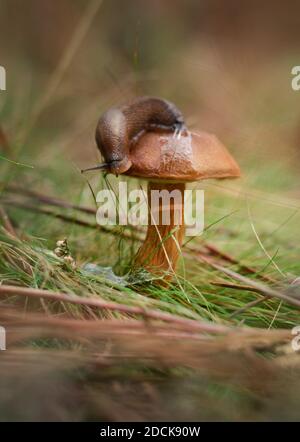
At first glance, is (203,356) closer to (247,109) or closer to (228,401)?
(228,401)

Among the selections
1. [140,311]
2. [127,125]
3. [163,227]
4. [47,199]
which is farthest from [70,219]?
[140,311]

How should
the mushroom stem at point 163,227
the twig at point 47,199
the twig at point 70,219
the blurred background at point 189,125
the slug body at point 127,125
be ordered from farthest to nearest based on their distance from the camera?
the twig at point 47,199, the twig at point 70,219, the mushroom stem at point 163,227, the slug body at point 127,125, the blurred background at point 189,125

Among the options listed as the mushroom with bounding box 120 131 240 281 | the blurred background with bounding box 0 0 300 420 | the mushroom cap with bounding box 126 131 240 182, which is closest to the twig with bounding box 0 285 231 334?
the blurred background with bounding box 0 0 300 420

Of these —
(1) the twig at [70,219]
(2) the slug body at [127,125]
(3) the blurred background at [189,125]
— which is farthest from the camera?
(1) the twig at [70,219]

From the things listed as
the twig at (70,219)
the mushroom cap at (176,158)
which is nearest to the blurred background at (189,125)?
the twig at (70,219)

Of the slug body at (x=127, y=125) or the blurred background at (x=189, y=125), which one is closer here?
the blurred background at (x=189, y=125)

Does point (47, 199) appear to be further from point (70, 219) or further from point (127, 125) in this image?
point (127, 125)

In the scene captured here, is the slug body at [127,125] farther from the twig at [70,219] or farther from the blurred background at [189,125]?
the twig at [70,219]
